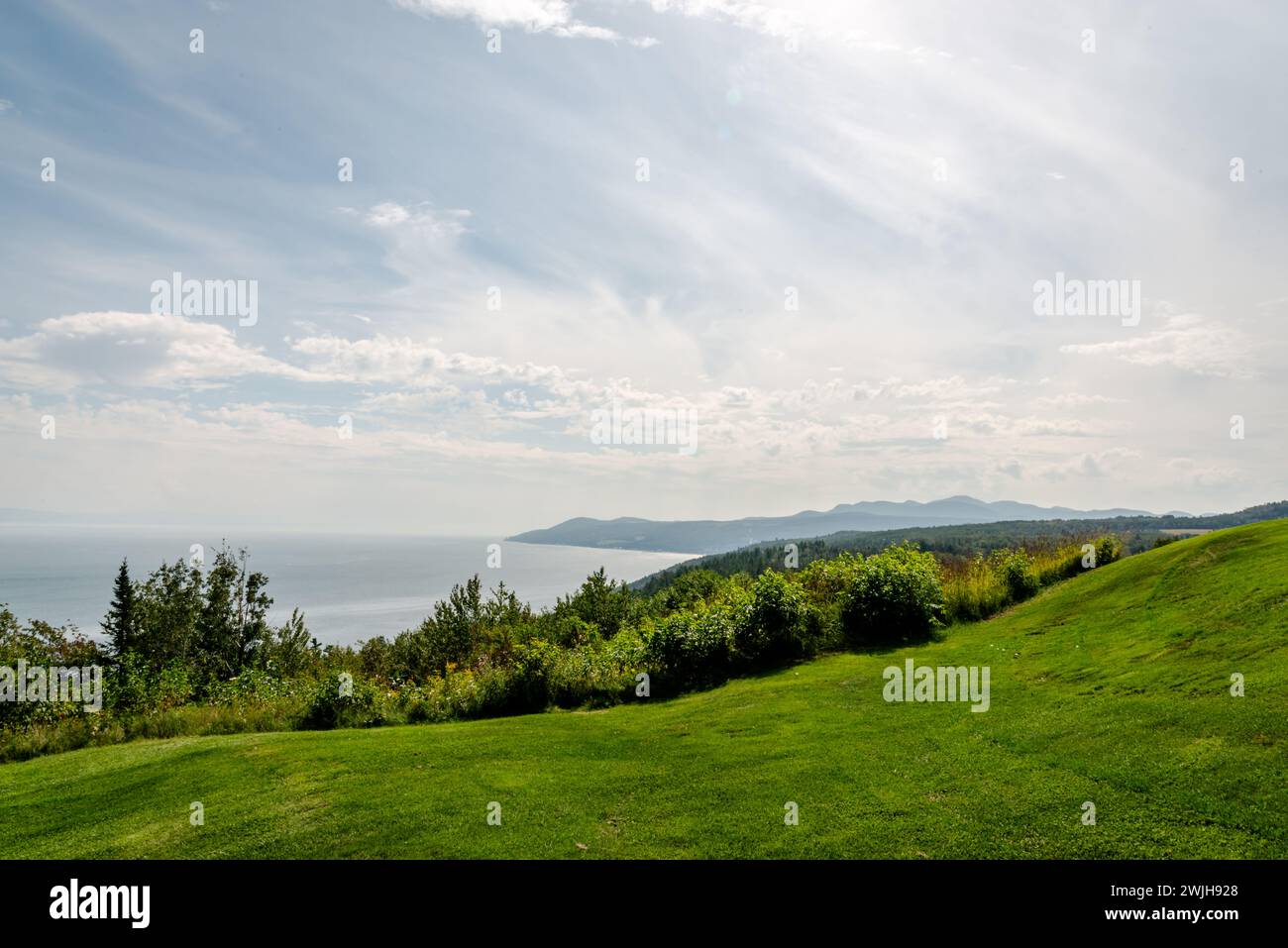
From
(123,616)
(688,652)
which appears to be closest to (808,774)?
(688,652)

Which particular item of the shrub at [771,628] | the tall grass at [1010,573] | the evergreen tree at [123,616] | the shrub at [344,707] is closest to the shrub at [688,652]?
the shrub at [771,628]

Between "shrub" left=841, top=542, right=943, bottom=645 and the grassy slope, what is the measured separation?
4040 millimetres

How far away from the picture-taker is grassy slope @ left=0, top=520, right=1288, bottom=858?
547cm

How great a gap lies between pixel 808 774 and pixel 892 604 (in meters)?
9.75

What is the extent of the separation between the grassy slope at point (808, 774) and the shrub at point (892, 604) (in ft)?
13.3

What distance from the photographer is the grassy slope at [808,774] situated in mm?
5469

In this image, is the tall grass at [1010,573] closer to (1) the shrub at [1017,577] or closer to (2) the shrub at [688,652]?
(1) the shrub at [1017,577]

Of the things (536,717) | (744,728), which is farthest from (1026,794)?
(536,717)

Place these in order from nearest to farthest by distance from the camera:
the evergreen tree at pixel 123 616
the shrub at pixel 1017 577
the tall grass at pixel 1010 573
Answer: the tall grass at pixel 1010 573 → the shrub at pixel 1017 577 → the evergreen tree at pixel 123 616

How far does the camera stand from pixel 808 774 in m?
7.21

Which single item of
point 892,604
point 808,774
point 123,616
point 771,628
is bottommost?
point 123,616

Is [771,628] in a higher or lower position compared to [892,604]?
lower

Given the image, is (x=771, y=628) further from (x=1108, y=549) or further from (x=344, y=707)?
(x=1108, y=549)

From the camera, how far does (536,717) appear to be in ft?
38.7
